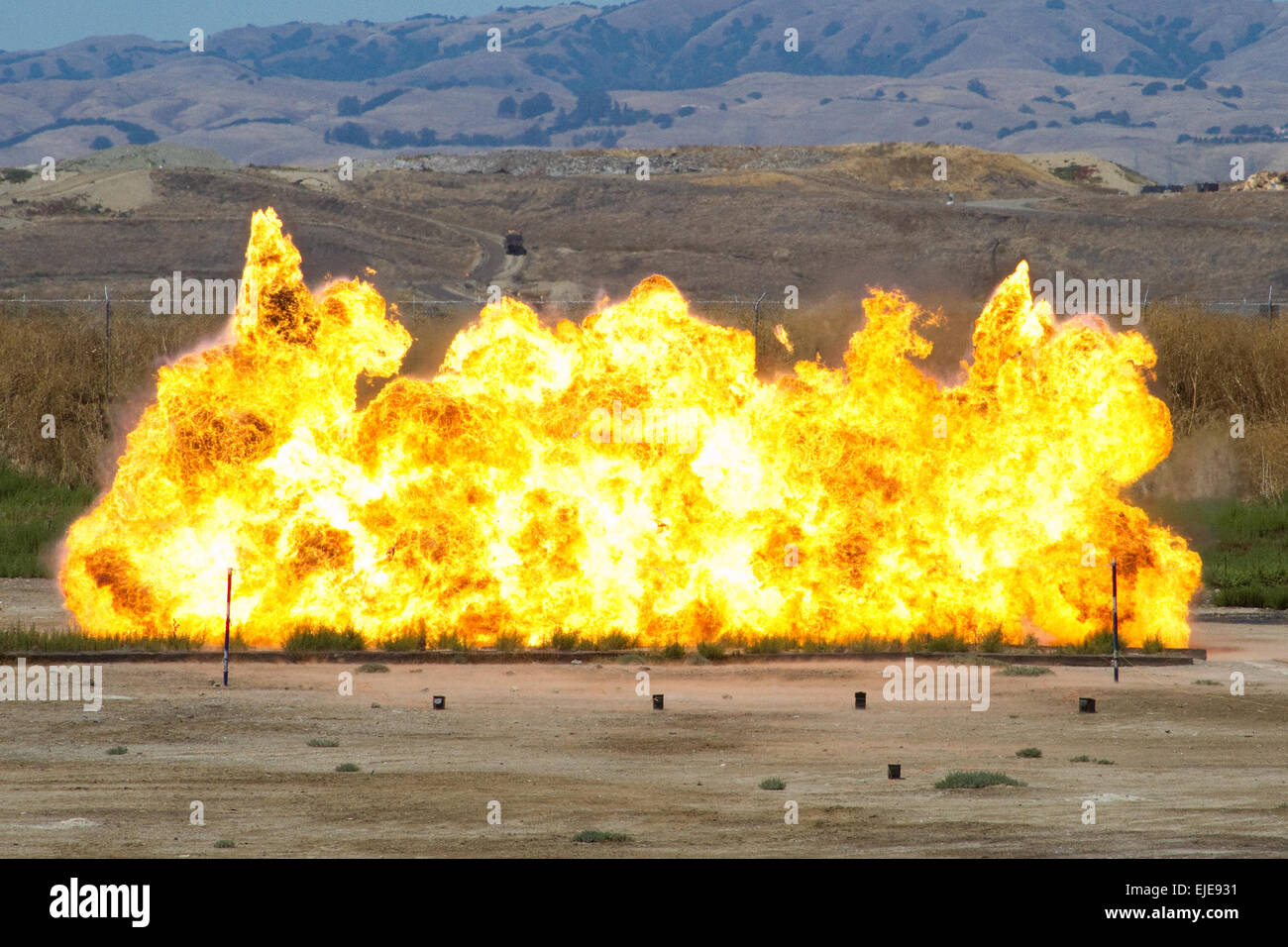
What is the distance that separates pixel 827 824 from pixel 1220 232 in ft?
257

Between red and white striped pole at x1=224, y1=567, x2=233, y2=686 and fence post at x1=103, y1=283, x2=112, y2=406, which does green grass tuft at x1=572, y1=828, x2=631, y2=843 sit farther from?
fence post at x1=103, y1=283, x2=112, y2=406

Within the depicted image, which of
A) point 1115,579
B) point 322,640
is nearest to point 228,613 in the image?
point 322,640

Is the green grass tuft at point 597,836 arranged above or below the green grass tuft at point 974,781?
below

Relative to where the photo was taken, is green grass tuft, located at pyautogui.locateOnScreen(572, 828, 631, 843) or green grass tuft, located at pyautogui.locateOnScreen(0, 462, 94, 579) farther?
green grass tuft, located at pyautogui.locateOnScreen(0, 462, 94, 579)

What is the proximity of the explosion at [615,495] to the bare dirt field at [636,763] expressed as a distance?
1288 millimetres

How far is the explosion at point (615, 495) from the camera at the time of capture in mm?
23781

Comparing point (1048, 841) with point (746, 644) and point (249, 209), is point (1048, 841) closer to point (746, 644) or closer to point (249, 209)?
point (746, 644)

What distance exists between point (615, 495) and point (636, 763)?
7028mm

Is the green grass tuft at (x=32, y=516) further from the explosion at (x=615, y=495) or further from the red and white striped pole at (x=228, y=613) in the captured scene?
the red and white striped pole at (x=228, y=613)

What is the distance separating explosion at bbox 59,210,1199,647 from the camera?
2378 cm

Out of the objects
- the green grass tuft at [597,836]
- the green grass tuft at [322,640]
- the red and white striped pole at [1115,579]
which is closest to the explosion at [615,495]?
the red and white striped pole at [1115,579]

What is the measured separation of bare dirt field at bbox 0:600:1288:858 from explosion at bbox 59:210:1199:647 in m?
1.29

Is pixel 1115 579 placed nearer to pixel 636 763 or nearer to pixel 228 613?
pixel 636 763

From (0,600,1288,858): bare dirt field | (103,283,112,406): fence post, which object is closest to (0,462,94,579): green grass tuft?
(103,283,112,406): fence post
